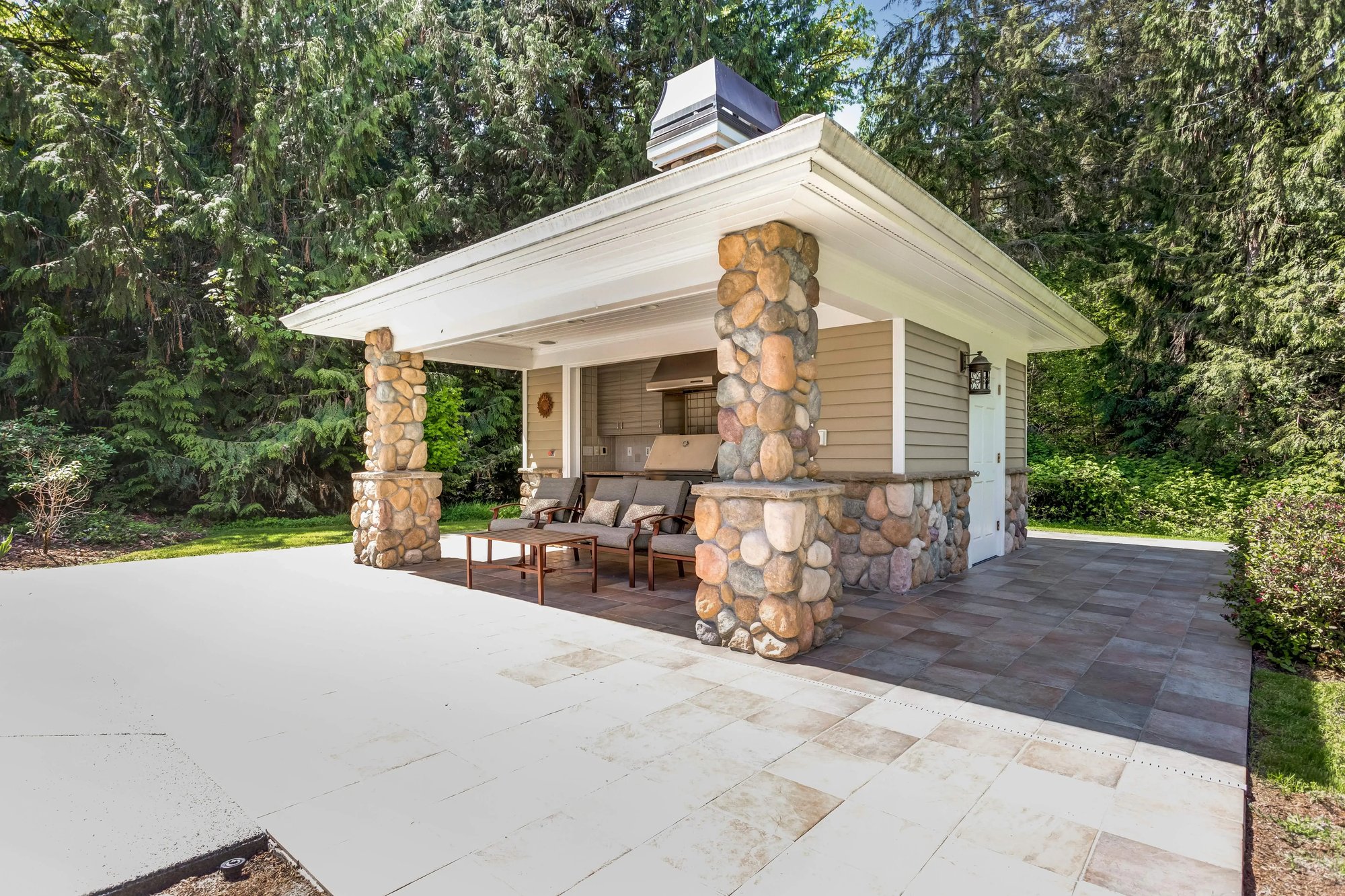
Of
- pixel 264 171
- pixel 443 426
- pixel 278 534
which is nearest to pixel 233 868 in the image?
pixel 278 534

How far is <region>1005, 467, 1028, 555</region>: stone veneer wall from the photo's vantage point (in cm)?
759

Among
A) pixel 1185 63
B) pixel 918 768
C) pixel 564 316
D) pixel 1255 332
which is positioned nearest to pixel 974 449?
pixel 564 316

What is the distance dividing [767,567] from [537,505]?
4.14 meters

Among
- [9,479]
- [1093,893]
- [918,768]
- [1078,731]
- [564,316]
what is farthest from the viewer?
[9,479]

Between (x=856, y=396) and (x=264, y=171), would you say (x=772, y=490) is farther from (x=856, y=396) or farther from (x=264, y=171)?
(x=264, y=171)

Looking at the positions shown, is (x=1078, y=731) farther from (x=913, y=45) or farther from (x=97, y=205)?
(x=913, y=45)

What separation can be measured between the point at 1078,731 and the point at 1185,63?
11.6 meters

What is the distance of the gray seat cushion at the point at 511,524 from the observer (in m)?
6.46

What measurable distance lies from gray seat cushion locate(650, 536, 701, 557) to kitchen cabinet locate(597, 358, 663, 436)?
3.77 m

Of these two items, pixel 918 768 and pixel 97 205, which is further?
pixel 97 205

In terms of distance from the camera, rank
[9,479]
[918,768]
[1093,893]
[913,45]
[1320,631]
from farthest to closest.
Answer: [913,45] → [9,479] → [1320,631] → [918,768] → [1093,893]

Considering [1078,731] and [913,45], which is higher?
[913,45]

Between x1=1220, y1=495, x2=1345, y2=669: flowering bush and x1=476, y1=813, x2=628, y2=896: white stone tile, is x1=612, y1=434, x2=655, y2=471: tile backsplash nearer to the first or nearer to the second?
x1=1220, y1=495, x2=1345, y2=669: flowering bush

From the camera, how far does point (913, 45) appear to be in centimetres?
1189
